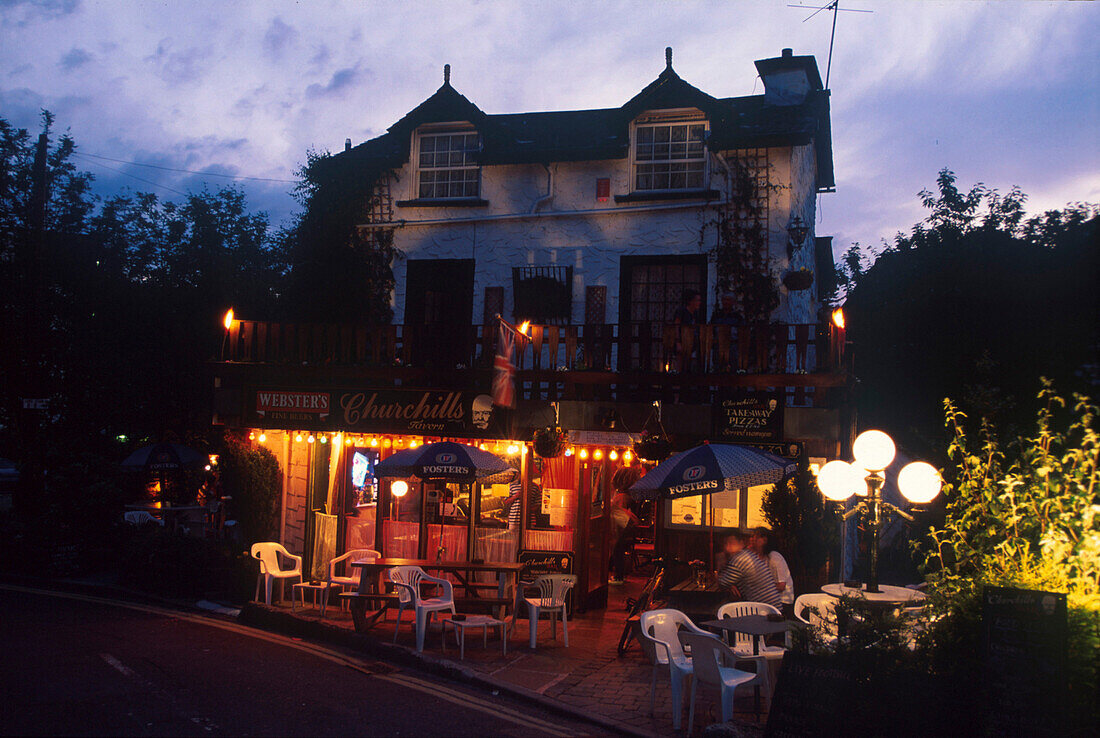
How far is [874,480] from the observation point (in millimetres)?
7363

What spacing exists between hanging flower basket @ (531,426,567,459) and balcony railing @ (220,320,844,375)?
1.17 meters

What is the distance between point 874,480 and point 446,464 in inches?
219

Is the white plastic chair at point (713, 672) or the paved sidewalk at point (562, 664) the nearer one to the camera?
the white plastic chair at point (713, 672)

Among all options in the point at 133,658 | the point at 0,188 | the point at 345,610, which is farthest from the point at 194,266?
the point at 133,658

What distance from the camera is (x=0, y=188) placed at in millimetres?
19750

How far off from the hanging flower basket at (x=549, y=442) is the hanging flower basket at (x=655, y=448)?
1289mm

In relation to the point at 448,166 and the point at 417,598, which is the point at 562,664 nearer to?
the point at 417,598

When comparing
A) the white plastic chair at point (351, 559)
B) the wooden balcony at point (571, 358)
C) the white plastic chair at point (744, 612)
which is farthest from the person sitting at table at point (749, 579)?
the white plastic chair at point (351, 559)

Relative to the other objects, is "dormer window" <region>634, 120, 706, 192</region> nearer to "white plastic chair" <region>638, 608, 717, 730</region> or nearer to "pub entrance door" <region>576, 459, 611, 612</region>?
"pub entrance door" <region>576, 459, 611, 612</region>

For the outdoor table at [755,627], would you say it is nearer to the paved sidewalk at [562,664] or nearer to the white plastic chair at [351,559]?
the paved sidewalk at [562,664]

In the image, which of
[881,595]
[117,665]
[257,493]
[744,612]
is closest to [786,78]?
[744,612]

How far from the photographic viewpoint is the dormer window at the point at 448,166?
16.1 metres

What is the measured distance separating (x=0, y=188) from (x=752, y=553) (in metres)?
19.8

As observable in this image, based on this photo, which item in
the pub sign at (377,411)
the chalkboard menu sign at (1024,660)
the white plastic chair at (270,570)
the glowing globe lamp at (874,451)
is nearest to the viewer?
the chalkboard menu sign at (1024,660)
